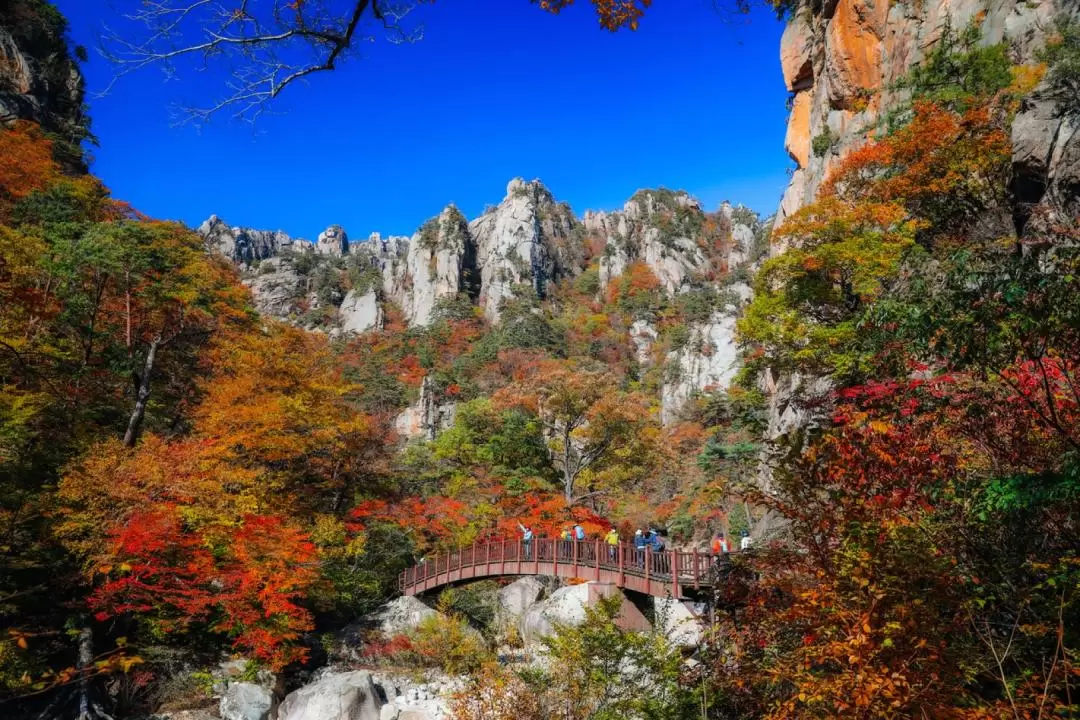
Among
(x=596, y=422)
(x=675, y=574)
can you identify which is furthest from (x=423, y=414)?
(x=675, y=574)

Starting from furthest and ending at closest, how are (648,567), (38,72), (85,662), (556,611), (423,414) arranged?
A: (423,414) → (38,72) → (556,611) → (648,567) → (85,662)

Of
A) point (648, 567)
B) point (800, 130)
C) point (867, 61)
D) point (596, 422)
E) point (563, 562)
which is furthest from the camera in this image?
point (800, 130)

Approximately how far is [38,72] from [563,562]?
32.2m

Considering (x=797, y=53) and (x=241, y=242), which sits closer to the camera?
(x=797, y=53)

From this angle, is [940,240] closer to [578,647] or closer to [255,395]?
[578,647]

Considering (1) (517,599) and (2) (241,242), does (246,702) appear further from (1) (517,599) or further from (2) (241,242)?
(2) (241,242)

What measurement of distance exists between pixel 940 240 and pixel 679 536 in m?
15.3

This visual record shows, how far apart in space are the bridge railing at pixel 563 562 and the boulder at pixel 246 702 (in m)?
5.12

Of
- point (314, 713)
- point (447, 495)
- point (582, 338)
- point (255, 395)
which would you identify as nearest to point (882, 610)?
point (314, 713)

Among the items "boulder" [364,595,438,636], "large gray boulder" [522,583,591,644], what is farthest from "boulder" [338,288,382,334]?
"large gray boulder" [522,583,591,644]

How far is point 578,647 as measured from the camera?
6121 millimetres

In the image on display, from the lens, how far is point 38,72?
85.6 ft

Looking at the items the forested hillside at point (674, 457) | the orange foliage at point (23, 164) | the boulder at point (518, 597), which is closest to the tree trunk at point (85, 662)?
the forested hillside at point (674, 457)

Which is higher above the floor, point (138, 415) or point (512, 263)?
point (512, 263)
